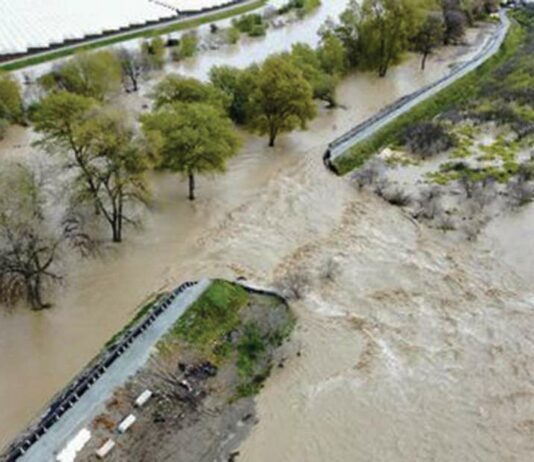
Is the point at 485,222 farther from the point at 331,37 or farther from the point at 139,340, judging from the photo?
the point at 331,37

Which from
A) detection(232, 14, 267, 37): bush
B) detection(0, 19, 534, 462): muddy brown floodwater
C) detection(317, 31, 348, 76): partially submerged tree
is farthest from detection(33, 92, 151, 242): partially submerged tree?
detection(232, 14, 267, 37): bush

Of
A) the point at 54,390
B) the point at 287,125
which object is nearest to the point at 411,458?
the point at 54,390

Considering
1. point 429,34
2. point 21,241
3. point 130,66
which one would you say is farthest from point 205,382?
point 429,34

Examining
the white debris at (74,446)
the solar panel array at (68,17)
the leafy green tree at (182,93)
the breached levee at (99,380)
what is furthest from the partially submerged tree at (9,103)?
the white debris at (74,446)

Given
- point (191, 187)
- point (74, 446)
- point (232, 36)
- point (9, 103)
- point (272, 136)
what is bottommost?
point (232, 36)

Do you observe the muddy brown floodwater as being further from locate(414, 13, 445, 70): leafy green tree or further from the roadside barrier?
locate(414, 13, 445, 70): leafy green tree

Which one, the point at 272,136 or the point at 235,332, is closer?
the point at 235,332

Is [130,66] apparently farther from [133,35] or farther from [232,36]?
[232,36]
